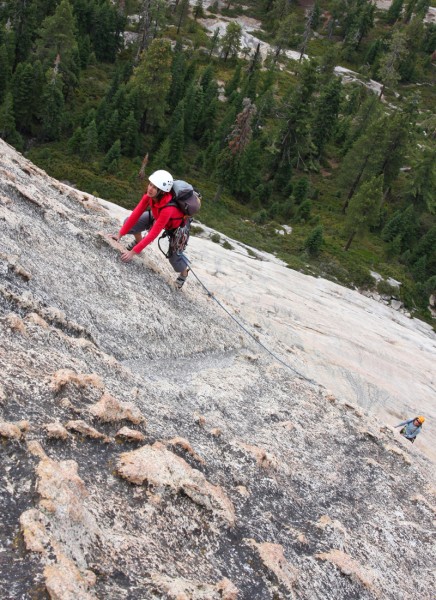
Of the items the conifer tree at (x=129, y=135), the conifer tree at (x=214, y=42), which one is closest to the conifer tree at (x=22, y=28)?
the conifer tree at (x=129, y=135)

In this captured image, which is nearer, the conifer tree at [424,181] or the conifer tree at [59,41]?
the conifer tree at [59,41]

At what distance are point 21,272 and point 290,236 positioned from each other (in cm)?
5270

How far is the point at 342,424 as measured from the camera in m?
11.3

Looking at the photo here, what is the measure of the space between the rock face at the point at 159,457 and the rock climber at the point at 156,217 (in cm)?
67

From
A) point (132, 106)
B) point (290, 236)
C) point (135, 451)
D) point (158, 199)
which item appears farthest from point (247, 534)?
point (132, 106)

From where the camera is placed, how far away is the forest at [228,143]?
56.5 metres

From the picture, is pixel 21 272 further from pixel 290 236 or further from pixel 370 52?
pixel 370 52

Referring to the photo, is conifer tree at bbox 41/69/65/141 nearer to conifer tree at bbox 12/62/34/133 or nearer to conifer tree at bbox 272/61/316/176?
conifer tree at bbox 12/62/34/133

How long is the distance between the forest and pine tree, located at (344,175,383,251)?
140mm

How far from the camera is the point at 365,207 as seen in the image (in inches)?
2160

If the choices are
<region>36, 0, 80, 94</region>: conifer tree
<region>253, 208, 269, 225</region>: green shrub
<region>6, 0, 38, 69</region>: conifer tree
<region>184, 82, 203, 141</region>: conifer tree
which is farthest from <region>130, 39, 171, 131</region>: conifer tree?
<region>253, 208, 269, 225</region>: green shrub

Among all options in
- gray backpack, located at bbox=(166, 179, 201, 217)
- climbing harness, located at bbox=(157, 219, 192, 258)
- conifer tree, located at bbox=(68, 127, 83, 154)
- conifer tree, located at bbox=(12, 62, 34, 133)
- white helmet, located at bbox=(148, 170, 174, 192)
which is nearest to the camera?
white helmet, located at bbox=(148, 170, 174, 192)

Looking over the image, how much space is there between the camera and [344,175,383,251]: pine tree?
5406 cm

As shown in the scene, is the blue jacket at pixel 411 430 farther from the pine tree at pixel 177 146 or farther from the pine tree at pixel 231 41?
the pine tree at pixel 231 41
